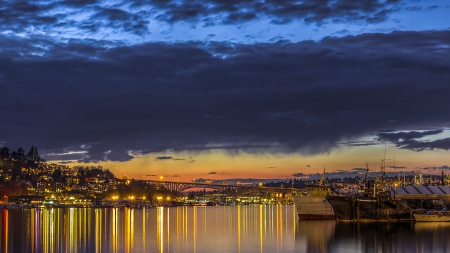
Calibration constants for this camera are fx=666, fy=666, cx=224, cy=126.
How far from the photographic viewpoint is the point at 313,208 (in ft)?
330

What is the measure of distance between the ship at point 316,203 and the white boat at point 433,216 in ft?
43.0

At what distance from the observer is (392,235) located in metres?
68.1

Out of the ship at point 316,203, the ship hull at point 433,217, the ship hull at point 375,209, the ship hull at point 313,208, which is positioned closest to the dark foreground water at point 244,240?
the ship hull at point 433,217

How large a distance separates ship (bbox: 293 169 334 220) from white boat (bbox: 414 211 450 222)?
13.1m

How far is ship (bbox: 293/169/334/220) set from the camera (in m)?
97.8

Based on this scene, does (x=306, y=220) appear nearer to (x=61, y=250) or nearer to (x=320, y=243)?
(x=320, y=243)

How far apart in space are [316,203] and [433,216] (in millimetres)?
17745

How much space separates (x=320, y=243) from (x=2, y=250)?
27.7 metres

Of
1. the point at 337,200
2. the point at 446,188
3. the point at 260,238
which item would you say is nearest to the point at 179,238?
the point at 260,238

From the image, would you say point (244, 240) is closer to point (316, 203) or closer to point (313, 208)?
point (316, 203)

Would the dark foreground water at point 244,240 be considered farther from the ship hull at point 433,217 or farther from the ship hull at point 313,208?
the ship hull at point 313,208

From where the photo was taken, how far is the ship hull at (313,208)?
98625 mm

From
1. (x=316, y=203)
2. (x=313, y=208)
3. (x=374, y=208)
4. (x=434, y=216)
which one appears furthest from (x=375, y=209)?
(x=313, y=208)

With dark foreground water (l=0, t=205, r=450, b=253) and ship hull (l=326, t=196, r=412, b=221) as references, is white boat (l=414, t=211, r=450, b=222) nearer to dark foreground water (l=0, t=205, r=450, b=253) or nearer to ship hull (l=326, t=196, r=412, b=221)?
ship hull (l=326, t=196, r=412, b=221)
